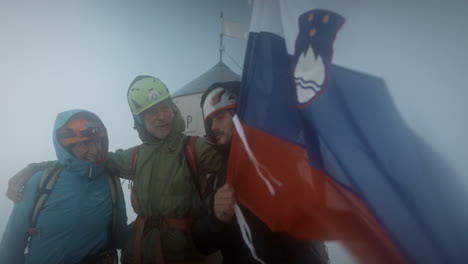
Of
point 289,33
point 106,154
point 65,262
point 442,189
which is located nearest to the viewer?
point 442,189

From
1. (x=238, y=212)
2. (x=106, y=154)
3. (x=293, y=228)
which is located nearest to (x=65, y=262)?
(x=106, y=154)

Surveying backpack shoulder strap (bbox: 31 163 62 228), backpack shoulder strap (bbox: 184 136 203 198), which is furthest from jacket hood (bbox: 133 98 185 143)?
backpack shoulder strap (bbox: 31 163 62 228)

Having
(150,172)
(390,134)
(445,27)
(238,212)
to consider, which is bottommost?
(150,172)

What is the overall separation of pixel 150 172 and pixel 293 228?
1.49 metres

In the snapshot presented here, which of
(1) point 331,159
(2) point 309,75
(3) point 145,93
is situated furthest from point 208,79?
(1) point 331,159

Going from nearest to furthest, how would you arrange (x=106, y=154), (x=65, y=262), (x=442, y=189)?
(x=442, y=189)
(x=65, y=262)
(x=106, y=154)

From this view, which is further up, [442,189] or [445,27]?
[445,27]

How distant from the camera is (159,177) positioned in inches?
91.3

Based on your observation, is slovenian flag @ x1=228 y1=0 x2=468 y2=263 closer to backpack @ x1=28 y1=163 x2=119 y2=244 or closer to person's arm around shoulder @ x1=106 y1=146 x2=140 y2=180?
person's arm around shoulder @ x1=106 y1=146 x2=140 y2=180

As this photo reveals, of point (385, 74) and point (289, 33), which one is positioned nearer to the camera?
point (385, 74)

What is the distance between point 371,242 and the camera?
1.07 m

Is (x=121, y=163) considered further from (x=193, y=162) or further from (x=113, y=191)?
(x=193, y=162)

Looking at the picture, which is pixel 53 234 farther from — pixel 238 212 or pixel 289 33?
pixel 289 33

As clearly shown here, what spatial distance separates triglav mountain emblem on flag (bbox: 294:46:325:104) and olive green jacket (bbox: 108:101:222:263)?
1161mm
